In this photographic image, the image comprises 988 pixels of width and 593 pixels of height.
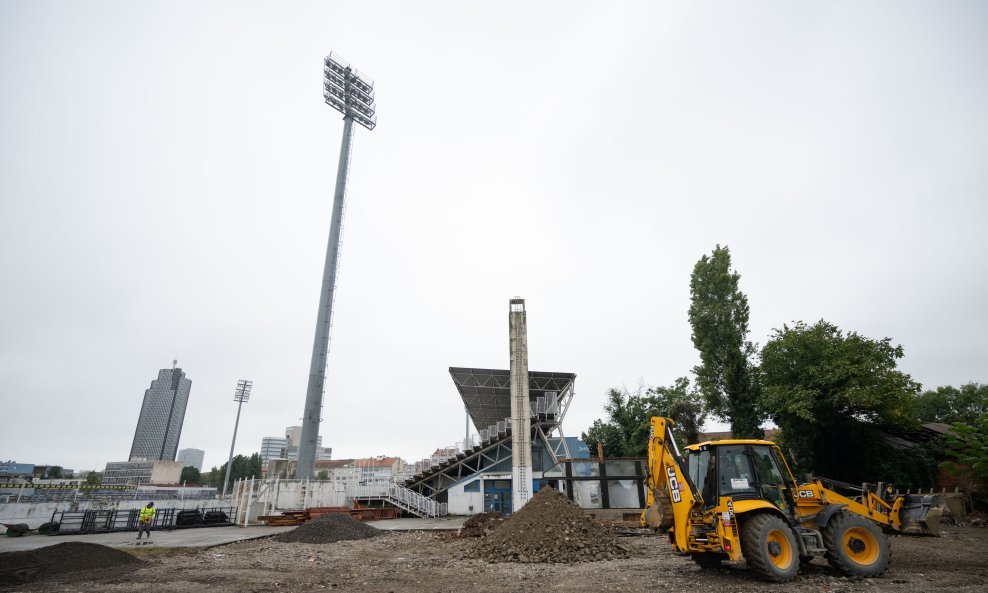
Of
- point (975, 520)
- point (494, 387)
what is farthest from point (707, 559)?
point (494, 387)

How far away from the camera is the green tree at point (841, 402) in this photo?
882 inches

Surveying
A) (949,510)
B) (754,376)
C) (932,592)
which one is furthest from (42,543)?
(949,510)

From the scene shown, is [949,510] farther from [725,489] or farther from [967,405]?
[967,405]

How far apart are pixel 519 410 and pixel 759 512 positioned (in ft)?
67.8

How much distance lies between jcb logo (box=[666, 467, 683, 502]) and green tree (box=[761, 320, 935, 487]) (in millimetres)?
15766

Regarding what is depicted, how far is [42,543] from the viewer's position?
1742 cm

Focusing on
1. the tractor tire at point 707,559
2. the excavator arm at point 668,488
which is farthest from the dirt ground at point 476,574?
the excavator arm at point 668,488

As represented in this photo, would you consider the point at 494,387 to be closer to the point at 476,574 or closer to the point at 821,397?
the point at 821,397

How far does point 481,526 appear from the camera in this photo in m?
19.3

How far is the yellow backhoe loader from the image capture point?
28.8 ft

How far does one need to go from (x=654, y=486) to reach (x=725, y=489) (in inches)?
56.9

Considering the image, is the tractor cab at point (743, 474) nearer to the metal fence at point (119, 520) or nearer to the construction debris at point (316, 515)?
the construction debris at point (316, 515)

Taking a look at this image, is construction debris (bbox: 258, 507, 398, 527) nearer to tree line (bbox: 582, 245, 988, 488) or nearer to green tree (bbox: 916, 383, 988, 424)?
tree line (bbox: 582, 245, 988, 488)

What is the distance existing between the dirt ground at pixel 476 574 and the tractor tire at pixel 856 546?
0.82ft
